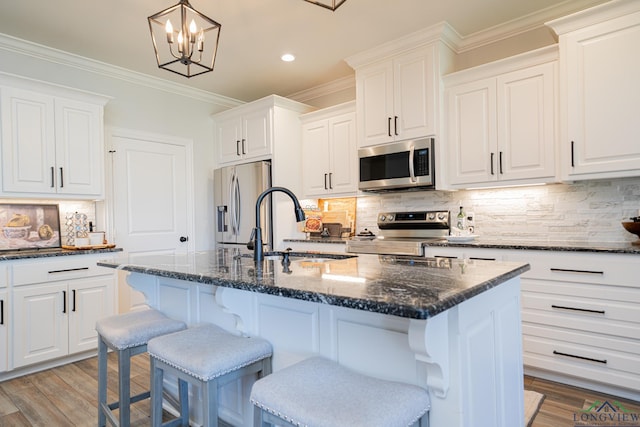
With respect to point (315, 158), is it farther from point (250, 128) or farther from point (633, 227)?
point (633, 227)

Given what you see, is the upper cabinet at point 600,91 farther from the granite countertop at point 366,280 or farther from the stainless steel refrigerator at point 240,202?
the stainless steel refrigerator at point 240,202

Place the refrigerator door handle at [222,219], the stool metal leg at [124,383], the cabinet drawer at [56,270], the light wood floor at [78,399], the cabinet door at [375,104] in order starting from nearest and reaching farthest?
the stool metal leg at [124,383], the light wood floor at [78,399], the cabinet drawer at [56,270], the cabinet door at [375,104], the refrigerator door handle at [222,219]

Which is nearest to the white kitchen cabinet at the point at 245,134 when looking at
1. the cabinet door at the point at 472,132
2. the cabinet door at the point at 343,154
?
the cabinet door at the point at 343,154

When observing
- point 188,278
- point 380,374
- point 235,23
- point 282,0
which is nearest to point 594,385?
point 380,374

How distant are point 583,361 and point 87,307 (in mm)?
3669

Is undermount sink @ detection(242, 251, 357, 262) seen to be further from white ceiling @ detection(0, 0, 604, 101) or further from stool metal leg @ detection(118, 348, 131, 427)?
white ceiling @ detection(0, 0, 604, 101)

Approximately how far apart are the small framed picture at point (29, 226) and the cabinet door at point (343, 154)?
2.63 m

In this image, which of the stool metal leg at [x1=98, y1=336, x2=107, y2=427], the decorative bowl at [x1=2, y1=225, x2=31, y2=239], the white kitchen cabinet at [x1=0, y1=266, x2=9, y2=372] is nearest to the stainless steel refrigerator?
the decorative bowl at [x1=2, y1=225, x2=31, y2=239]

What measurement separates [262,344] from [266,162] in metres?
2.89

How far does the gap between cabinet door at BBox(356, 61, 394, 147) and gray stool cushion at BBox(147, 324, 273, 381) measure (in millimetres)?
2482

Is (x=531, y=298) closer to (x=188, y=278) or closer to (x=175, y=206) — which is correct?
(x=188, y=278)

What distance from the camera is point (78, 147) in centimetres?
328

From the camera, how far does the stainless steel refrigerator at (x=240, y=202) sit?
162 inches

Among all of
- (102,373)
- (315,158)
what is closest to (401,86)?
(315,158)
